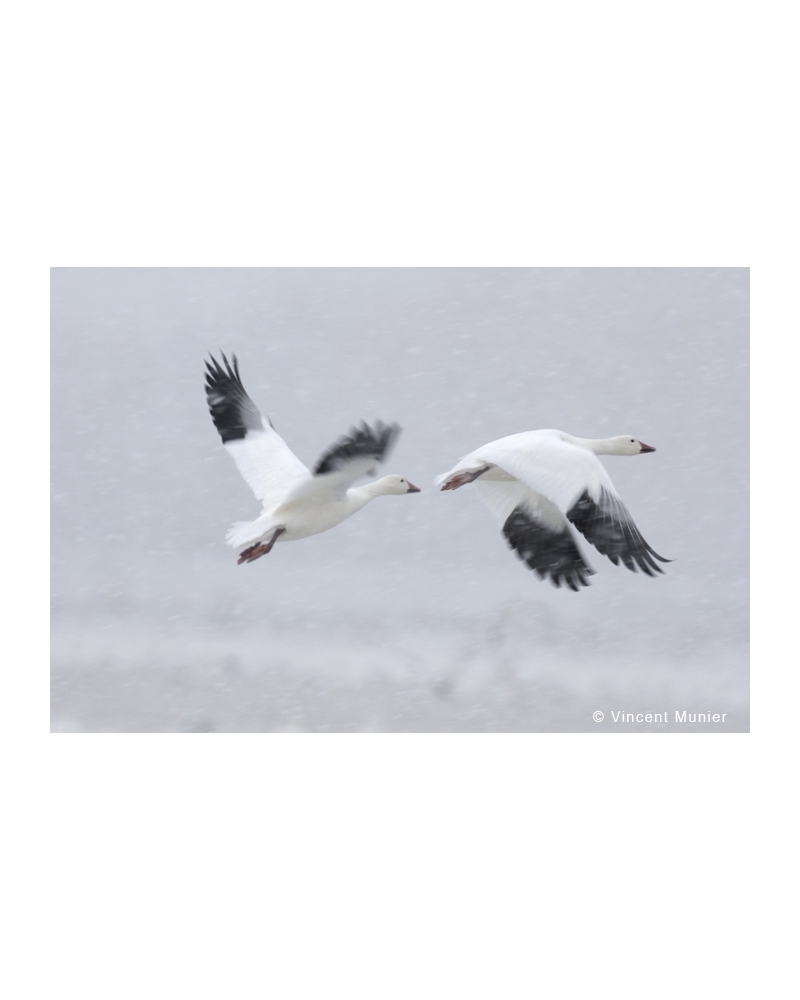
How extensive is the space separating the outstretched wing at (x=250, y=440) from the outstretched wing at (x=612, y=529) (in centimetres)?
118

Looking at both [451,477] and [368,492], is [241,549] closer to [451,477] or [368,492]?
[368,492]

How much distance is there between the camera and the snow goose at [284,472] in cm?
312

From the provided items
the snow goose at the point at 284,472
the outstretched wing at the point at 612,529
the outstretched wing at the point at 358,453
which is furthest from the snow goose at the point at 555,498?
the outstretched wing at the point at 358,453

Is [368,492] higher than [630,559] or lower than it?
higher

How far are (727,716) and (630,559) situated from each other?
1.79m

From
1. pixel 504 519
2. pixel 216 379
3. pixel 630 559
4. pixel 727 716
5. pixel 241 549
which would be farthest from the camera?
pixel 727 716

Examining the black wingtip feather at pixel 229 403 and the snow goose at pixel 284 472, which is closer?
the snow goose at pixel 284 472

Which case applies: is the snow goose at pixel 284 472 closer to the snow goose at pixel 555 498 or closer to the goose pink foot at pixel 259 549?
the goose pink foot at pixel 259 549

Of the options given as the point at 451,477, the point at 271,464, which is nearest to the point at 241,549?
the point at 271,464

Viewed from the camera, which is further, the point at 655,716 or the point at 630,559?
the point at 655,716

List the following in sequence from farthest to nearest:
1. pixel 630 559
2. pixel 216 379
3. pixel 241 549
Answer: pixel 216 379, pixel 241 549, pixel 630 559

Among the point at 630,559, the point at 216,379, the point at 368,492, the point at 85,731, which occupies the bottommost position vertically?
the point at 85,731

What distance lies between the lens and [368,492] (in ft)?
13.0

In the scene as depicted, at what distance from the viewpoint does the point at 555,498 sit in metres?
3.60
